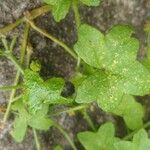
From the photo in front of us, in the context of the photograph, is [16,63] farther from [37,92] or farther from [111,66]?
[111,66]

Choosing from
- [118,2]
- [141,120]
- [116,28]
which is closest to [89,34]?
[116,28]

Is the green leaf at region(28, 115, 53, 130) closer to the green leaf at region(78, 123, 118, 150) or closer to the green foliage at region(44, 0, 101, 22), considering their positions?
the green leaf at region(78, 123, 118, 150)

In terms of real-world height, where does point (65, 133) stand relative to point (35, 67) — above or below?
below

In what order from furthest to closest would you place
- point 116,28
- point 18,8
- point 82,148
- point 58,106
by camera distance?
point 82,148 < point 58,106 < point 18,8 < point 116,28

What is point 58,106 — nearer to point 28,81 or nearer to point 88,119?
Answer: point 88,119

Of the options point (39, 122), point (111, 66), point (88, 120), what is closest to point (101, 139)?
point (88, 120)

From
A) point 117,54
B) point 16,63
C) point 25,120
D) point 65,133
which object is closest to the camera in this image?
point 117,54
